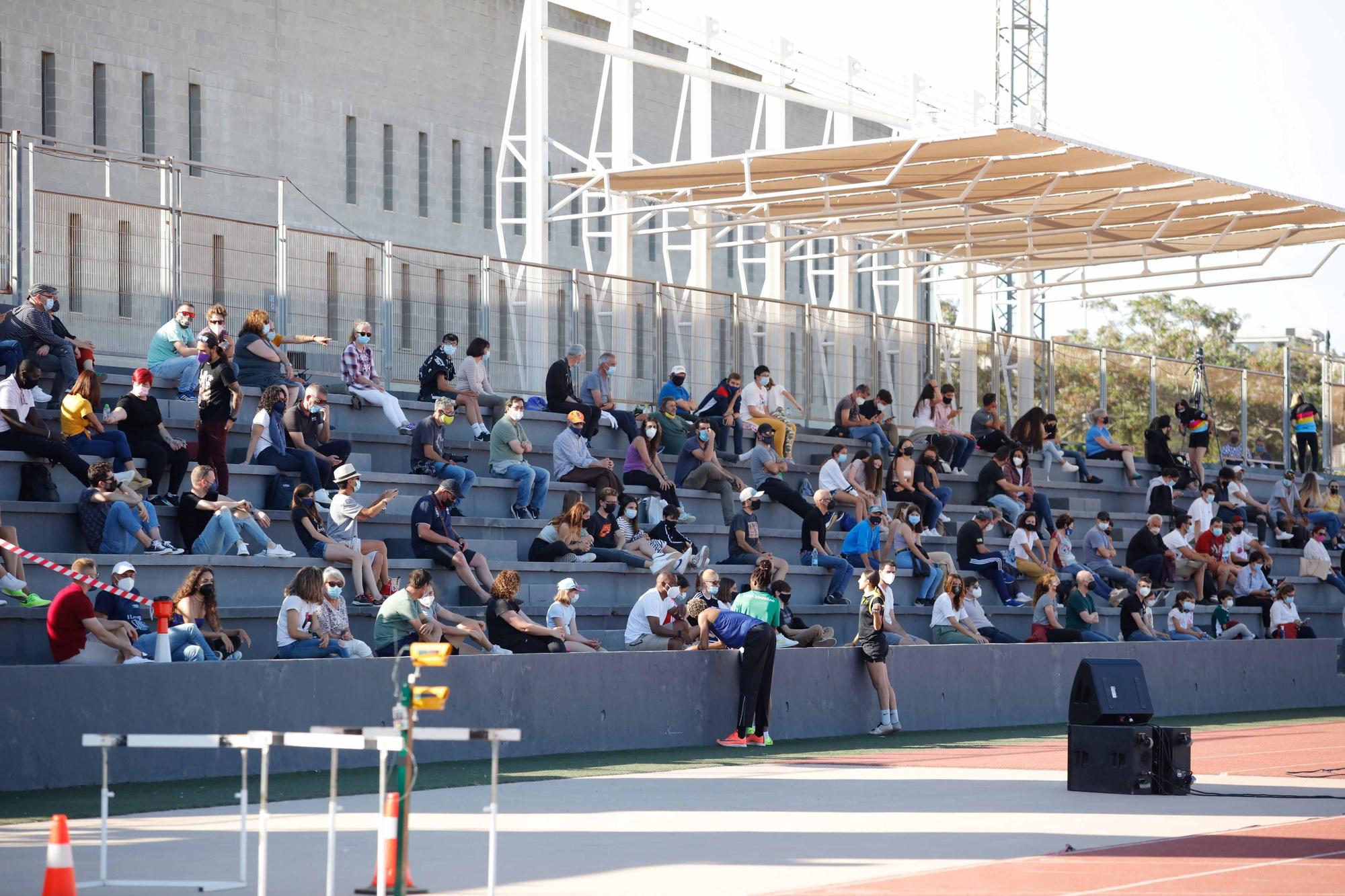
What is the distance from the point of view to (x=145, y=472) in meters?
17.4

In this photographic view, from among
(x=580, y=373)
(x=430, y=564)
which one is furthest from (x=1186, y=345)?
(x=430, y=564)

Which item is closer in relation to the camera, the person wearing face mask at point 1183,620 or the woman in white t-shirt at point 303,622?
the woman in white t-shirt at point 303,622

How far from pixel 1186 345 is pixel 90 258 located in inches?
2272

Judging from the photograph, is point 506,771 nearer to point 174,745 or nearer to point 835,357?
point 174,745

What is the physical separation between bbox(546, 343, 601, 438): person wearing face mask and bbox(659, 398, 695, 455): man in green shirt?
1.10 meters

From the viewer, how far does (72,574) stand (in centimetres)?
1417

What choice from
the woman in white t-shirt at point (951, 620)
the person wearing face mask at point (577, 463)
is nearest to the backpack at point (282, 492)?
the person wearing face mask at point (577, 463)

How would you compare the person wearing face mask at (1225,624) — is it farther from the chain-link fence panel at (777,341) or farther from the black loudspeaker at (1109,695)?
the black loudspeaker at (1109,695)

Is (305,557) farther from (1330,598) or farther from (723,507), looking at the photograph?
(1330,598)

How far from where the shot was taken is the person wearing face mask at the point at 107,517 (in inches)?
630

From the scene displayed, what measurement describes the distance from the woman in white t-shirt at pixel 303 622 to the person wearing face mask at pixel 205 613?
35cm

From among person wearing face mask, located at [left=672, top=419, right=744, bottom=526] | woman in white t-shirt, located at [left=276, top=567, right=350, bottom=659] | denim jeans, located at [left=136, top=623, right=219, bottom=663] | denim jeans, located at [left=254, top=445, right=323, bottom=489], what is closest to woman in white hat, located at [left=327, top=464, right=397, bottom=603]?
denim jeans, located at [left=254, top=445, right=323, bottom=489]

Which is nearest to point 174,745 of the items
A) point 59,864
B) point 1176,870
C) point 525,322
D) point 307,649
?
point 59,864

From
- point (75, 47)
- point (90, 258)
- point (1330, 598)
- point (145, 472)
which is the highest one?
point (75, 47)
